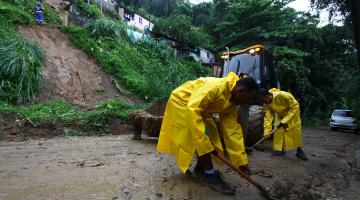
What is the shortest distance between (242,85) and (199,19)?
112ft

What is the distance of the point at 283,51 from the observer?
18.1 metres

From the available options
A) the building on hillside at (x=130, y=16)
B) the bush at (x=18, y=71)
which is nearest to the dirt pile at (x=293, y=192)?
the bush at (x=18, y=71)

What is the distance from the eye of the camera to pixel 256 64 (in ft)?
25.6

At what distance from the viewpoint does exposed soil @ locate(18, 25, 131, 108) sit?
11.6m

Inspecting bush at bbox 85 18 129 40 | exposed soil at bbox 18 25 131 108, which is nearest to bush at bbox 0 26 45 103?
exposed soil at bbox 18 25 131 108

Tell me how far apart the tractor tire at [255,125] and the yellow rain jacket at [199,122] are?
7.92 ft

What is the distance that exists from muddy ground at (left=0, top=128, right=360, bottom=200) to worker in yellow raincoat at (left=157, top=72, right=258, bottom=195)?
0.31m

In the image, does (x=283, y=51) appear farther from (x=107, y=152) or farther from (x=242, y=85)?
(x=242, y=85)

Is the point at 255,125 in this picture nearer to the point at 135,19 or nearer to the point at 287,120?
the point at 287,120

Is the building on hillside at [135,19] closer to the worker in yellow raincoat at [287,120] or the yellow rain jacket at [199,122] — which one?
the worker in yellow raincoat at [287,120]

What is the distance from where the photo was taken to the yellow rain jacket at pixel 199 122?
3641 mm

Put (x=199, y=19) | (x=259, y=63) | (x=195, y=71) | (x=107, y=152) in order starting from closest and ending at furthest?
(x=107, y=152) → (x=259, y=63) → (x=195, y=71) → (x=199, y=19)

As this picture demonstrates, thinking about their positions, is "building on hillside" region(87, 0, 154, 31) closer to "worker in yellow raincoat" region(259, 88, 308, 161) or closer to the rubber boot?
"worker in yellow raincoat" region(259, 88, 308, 161)

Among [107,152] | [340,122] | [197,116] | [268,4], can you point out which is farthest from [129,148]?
→ [268,4]
